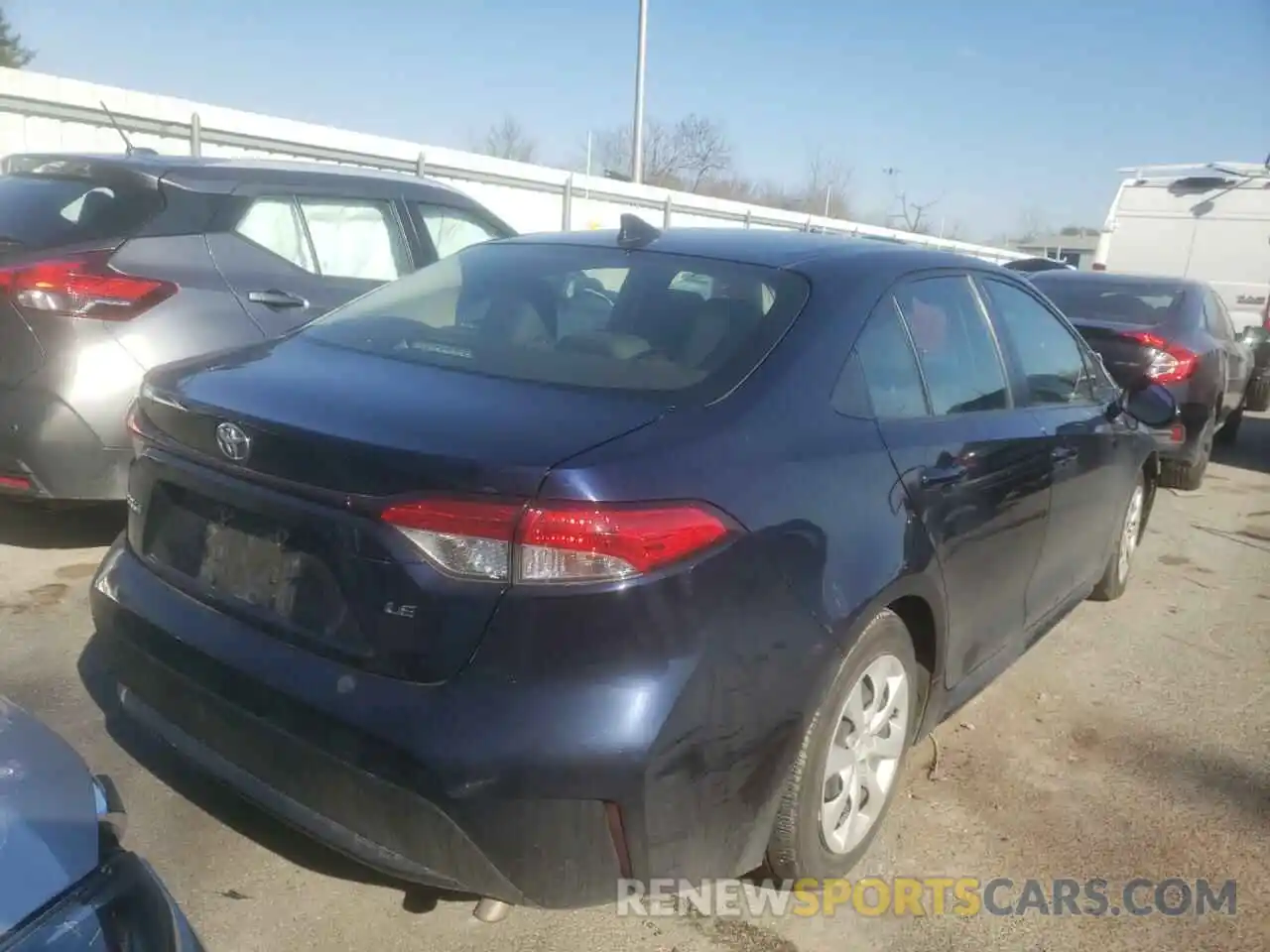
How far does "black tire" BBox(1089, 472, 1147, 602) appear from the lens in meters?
Result: 4.73

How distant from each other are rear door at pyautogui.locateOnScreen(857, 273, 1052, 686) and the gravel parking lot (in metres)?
0.45

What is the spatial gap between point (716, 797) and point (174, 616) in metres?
1.27

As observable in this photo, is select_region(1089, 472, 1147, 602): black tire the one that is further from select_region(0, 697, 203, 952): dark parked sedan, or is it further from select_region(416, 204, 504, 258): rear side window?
select_region(0, 697, 203, 952): dark parked sedan

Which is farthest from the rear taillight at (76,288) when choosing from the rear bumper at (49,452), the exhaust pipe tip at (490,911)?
the exhaust pipe tip at (490,911)

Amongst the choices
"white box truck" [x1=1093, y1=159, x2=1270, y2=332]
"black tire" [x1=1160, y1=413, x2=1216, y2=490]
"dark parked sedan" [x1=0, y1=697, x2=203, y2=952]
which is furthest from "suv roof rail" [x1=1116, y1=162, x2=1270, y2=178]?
"dark parked sedan" [x1=0, y1=697, x2=203, y2=952]

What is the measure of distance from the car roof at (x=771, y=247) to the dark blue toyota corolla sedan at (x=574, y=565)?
22 mm

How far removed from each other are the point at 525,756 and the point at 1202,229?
14.7 m

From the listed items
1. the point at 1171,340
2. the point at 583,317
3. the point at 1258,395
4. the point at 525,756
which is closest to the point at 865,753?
the point at 525,756

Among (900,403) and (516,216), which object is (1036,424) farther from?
(516,216)

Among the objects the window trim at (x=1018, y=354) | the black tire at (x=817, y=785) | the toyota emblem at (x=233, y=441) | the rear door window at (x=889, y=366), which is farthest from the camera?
the window trim at (x=1018, y=354)

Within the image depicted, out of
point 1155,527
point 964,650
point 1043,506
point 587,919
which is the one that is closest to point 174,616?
point 587,919

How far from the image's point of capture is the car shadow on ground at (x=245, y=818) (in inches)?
99.7

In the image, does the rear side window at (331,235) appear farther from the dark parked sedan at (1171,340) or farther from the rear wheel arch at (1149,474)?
the dark parked sedan at (1171,340)

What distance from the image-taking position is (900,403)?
278 cm
